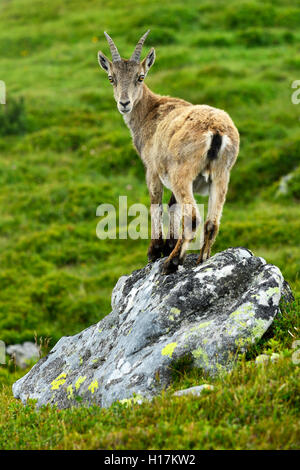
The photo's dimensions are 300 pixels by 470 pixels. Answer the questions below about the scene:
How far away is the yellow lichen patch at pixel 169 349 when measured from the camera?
22.7ft

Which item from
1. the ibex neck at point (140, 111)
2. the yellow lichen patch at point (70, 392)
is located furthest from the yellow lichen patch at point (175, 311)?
the ibex neck at point (140, 111)

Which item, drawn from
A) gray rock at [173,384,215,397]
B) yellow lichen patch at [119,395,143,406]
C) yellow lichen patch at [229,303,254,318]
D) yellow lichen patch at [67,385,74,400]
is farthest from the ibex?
gray rock at [173,384,215,397]

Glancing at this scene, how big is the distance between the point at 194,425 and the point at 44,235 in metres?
14.9

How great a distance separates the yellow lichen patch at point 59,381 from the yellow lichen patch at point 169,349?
6.76ft

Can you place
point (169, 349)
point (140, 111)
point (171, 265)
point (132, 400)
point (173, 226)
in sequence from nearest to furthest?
point (132, 400)
point (169, 349)
point (171, 265)
point (173, 226)
point (140, 111)

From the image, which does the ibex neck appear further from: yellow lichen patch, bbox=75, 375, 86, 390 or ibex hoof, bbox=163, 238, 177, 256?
yellow lichen patch, bbox=75, 375, 86, 390

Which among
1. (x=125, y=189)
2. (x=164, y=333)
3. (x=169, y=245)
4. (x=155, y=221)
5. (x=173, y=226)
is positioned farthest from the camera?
(x=125, y=189)

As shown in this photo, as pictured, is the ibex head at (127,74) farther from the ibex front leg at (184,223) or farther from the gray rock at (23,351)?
the gray rock at (23,351)

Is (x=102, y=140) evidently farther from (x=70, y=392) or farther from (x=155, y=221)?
(x=70, y=392)

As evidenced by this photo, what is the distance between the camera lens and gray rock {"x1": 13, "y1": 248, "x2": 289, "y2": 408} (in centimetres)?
684

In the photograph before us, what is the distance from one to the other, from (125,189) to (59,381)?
13.7 m

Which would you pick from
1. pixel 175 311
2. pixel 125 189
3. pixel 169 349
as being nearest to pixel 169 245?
pixel 175 311

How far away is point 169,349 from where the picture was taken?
695 cm
